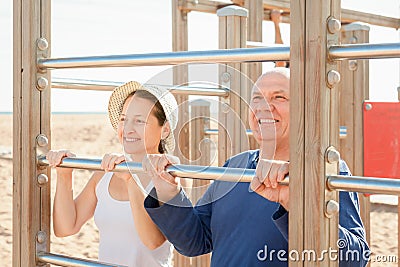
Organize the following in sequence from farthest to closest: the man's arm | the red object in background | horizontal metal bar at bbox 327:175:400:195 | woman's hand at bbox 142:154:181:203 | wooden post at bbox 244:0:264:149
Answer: wooden post at bbox 244:0:264:149 < the red object in background < the man's arm < woman's hand at bbox 142:154:181:203 < horizontal metal bar at bbox 327:175:400:195

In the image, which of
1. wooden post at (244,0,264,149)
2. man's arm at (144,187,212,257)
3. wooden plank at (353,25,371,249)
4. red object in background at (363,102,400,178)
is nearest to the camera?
man's arm at (144,187,212,257)

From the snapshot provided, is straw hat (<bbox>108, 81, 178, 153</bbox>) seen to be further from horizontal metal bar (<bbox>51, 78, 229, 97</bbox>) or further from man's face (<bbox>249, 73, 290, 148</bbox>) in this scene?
man's face (<bbox>249, 73, 290, 148</bbox>)

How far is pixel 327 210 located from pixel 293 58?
0.24 meters

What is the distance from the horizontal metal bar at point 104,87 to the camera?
188 cm

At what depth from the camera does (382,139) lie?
2475mm

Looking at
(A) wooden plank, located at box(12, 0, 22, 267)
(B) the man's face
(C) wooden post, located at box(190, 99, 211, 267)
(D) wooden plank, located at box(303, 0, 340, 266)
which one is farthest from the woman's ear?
(C) wooden post, located at box(190, 99, 211, 267)

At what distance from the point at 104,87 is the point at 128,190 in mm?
739

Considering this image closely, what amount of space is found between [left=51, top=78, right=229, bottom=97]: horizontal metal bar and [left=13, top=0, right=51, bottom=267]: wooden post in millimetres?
142

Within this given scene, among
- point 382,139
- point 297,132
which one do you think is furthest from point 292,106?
point 382,139

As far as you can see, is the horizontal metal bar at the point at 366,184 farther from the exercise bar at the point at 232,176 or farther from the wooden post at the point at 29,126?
the wooden post at the point at 29,126

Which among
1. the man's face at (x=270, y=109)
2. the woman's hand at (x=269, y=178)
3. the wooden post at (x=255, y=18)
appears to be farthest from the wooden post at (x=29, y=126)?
the wooden post at (x=255, y=18)

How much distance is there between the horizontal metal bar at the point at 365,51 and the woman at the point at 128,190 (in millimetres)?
483

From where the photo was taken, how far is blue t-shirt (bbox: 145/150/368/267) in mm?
1381

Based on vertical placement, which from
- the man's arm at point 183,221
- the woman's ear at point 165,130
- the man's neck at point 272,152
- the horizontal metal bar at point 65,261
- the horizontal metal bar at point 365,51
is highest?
the horizontal metal bar at point 365,51
